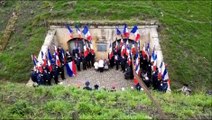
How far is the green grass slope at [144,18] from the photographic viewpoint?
78.4 ft

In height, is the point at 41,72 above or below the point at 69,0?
below

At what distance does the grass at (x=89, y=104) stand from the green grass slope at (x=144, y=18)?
318 inches

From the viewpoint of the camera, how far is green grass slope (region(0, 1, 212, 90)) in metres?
23.9

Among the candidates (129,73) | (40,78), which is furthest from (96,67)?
(40,78)

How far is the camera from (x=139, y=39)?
84.6 feet

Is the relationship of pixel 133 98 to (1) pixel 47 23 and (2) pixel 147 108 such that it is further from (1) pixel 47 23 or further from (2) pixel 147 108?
(1) pixel 47 23

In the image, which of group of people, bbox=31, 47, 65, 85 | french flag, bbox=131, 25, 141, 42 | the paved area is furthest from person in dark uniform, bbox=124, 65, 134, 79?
group of people, bbox=31, 47, 65, 85

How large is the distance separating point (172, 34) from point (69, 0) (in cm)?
849

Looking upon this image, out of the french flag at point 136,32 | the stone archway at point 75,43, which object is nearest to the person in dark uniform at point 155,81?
the french flag at point 136,32

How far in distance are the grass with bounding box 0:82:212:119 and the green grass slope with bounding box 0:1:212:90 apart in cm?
808

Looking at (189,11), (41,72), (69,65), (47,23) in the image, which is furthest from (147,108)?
(189,11)

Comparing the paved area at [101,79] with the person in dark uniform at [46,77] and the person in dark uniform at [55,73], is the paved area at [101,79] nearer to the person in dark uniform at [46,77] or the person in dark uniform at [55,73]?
the person in dark uniform at [55,73]

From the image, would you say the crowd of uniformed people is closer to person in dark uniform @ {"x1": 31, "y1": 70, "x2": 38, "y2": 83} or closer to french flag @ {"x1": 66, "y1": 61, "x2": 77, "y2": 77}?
person in dark uniform @ {"x1": 31, "y1": 70, "x2": 38, "y2": 83}

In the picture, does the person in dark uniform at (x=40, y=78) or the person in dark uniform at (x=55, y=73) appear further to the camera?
the person in dark uniform at (x=55, y=73)
